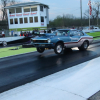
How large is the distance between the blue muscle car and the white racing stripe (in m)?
4.34

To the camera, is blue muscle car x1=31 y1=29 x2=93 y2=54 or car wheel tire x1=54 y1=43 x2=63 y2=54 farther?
car wheel tire x1=54 y1=43 x2=63 y2=54

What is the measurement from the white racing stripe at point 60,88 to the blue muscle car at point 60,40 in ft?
14.2

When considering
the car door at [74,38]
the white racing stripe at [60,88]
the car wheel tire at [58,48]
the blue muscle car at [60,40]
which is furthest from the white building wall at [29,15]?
the white racing stripe at [60,88]

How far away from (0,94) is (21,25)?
152ft

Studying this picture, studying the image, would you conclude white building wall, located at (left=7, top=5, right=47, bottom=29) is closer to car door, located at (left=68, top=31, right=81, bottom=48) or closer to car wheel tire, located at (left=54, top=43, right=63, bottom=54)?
car door, located at (left=68, top=31, right=81, bottom=48)

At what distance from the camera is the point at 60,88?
185 inches

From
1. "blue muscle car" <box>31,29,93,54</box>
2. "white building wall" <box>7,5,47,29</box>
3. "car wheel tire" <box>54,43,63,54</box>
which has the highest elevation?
"white building wall" <box>7,5,47,29</box>

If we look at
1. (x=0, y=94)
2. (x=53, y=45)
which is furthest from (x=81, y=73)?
(x=53, y=45)

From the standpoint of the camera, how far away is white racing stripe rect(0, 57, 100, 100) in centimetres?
419

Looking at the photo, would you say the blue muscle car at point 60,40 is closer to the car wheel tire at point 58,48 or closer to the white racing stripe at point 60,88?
the car wheel tire at point 58,48

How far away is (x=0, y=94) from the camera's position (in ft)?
14.7

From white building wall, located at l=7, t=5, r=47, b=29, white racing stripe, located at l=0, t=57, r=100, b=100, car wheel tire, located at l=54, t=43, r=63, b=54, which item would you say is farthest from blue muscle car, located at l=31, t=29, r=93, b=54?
white building wall, located at l=7, t=5, r=47, b=29

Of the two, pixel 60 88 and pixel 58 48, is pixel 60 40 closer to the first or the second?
pixel 58 48

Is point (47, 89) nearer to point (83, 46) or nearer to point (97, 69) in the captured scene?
point (97, 69)
